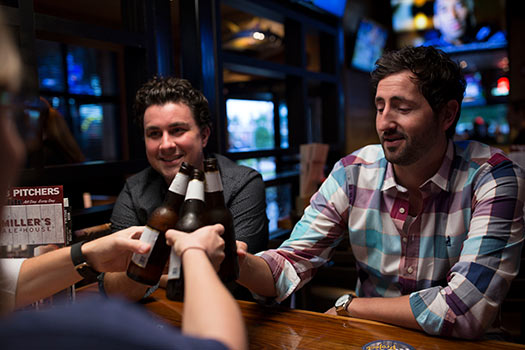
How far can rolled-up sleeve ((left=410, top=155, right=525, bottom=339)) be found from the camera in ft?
3.88

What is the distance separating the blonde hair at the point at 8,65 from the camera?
0.55m

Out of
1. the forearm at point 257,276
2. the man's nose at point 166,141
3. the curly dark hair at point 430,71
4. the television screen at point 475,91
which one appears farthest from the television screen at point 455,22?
the forearm at point 257,276

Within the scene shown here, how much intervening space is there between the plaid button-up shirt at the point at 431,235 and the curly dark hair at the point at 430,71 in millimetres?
174

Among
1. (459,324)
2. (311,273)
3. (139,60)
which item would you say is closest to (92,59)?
(139,60)

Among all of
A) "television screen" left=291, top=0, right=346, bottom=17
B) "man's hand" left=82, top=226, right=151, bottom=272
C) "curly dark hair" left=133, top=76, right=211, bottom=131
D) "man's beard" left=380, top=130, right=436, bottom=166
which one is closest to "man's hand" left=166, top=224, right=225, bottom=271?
"man's hand" left=82, top=226, right=151, bottom=272

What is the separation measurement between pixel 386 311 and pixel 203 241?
2.31 feet

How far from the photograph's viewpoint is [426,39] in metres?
6.10

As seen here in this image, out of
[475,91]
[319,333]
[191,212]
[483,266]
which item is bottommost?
[319,333]

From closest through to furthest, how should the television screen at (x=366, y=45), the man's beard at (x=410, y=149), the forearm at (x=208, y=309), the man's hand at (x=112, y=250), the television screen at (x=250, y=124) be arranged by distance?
the forearm at (x=208, y=309), the man's hand at (x=112, y=250), the man's beard at (x=410, y=149), the television screen at (x=250, y=124), the television screen at (x=366, y=45)

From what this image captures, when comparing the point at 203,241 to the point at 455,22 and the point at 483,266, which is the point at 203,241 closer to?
the point at 483,266

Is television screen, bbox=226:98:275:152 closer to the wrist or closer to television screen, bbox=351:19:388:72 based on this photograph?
television screen, bbox=351:19:388:72

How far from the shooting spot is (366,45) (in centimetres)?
524

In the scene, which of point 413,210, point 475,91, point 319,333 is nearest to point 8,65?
point 319,333

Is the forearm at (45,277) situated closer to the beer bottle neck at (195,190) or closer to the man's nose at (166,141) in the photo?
the beer bottle neck at (195,190)
